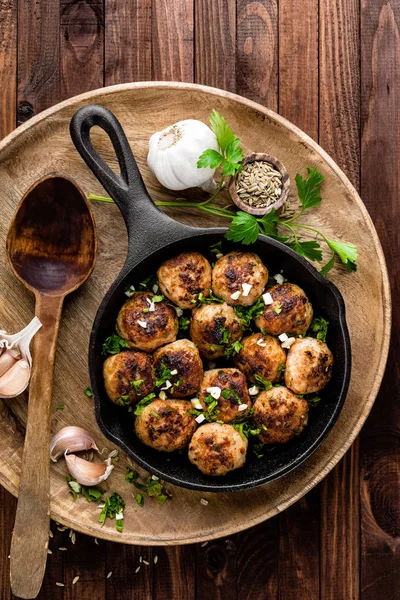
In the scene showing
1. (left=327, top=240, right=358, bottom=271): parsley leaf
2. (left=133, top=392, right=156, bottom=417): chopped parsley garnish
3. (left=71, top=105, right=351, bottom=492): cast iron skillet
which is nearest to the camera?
(left=71, top=105, right=351, bottom=492): cast iron skillet

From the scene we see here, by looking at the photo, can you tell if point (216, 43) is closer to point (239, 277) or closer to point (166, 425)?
point (239, 277)

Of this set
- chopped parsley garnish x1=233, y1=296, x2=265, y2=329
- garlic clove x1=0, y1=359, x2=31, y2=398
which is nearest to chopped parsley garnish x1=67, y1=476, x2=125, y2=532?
garlic clove x1=0, y1=359, x2=31, y2=398

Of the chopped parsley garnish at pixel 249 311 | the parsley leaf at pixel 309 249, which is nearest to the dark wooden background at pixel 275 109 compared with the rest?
the parsley leaf at pixel 309 249

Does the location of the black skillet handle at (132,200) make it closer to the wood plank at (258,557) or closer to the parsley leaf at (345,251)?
the parsley leaf at (345,251)

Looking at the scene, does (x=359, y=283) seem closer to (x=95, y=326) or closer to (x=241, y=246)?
(x=241, y=246)

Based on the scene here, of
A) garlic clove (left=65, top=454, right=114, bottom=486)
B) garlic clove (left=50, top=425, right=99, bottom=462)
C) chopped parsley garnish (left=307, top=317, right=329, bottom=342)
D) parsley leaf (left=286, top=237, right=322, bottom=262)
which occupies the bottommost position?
garlic clove (left=65, top=454, right=114, bottom=486)

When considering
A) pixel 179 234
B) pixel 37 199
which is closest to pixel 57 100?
pixel 37 199

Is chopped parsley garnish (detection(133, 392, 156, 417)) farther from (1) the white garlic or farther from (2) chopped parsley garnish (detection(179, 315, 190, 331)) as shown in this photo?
(1) the white garlic
